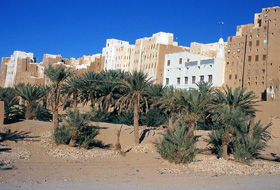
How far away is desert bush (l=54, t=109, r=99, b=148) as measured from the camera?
15.3m

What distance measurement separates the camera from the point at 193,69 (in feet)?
145

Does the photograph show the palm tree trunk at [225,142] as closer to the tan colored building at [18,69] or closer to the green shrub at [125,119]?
the green shrub at [125,119]

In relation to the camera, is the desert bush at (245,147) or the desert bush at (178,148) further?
the desert bush at (245,147)

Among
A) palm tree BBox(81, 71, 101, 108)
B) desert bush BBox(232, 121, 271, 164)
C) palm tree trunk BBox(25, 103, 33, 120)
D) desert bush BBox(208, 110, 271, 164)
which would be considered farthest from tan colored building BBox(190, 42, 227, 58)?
desert bush BBox(232, 121, 271, 164)

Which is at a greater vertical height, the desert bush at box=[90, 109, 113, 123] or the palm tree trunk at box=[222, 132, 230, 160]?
the desert bush at box=[90, 109, 113, 123]

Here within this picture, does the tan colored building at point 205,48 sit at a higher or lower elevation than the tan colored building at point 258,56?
higher

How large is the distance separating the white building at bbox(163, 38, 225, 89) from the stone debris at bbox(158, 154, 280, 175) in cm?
2717

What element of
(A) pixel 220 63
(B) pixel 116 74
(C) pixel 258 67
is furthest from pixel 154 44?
(B) pixel 116 74

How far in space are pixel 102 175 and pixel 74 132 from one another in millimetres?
4766

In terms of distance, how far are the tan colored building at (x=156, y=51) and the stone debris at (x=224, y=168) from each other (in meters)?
38.8

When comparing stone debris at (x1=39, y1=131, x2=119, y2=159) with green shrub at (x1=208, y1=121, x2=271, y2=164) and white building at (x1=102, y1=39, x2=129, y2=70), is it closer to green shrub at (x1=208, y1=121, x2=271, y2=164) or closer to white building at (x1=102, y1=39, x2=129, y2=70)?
green shrub at (x1=208, y1=121, x2=271, y2=164)

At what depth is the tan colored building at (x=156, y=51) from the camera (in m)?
54.9

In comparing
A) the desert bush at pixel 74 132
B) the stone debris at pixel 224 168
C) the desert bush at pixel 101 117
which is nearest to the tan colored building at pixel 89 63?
the desert bush at pixel 101 117

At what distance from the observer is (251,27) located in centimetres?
4228
